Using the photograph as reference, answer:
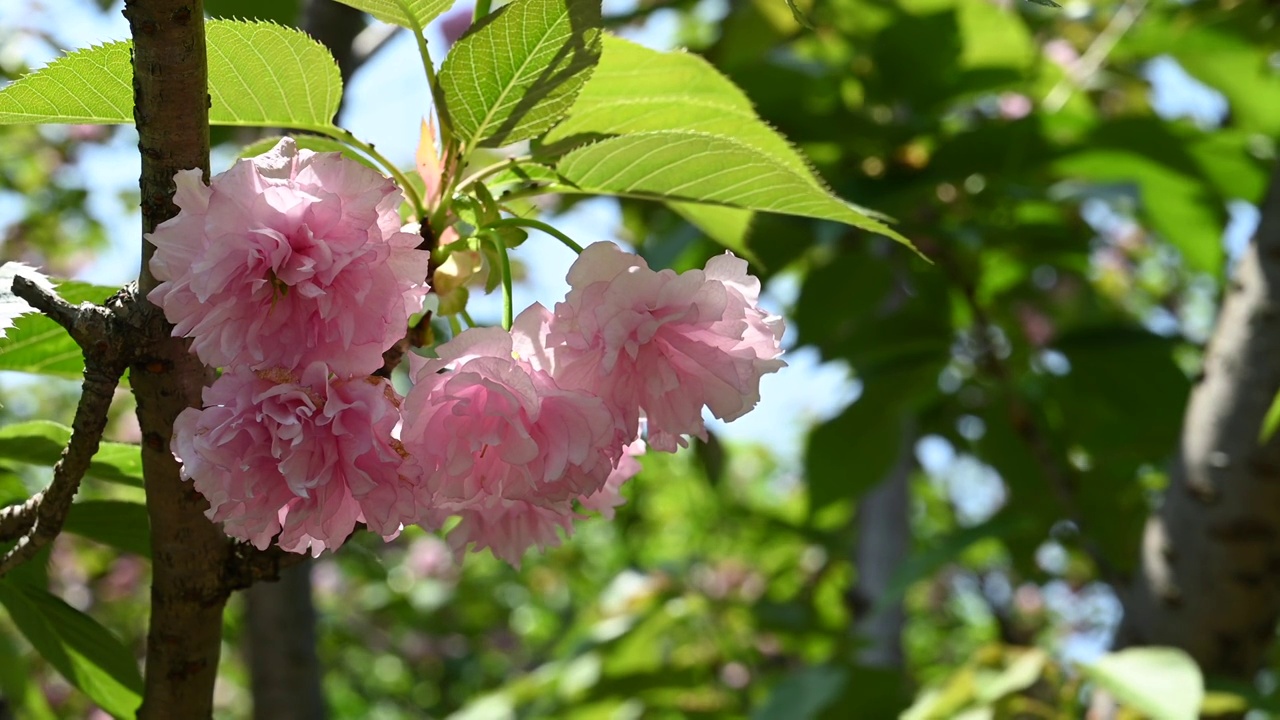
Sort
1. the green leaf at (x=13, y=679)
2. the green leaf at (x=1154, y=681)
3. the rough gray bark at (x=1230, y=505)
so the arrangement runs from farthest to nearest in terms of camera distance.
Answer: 1. the rough gray bark at (x=1230, y=505)
2. the green leaf at (x=13, y=679)
3. the green leaf at (x=1154, y=681)

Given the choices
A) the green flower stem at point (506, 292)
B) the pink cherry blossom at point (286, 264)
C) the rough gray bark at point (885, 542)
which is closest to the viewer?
the pink cherry blossom at point (286, 264)

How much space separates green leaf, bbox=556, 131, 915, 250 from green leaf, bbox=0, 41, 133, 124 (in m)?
0.24

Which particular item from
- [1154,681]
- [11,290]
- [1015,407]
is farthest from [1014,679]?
[11,290]

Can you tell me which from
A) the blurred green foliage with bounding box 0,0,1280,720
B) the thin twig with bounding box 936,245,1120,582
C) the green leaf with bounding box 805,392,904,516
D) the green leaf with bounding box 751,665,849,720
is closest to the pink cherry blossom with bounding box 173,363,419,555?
the blurred green foliage with bounding box 0,0,1280,720

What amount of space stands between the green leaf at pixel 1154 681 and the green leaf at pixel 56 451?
95 cm

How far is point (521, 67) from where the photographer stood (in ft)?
2.06

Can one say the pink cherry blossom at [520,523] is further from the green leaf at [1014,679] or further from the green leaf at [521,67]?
the green leaf at [1014,679]

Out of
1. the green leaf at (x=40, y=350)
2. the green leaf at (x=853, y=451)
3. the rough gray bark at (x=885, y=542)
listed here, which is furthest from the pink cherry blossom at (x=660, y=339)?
the rough gray bark at (x=885, y=542)

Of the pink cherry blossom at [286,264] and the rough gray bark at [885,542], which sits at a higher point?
the rough gray bark at [885,542]

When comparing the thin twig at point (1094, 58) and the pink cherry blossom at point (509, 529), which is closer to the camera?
the pink cherry blossom at point (509, 529)

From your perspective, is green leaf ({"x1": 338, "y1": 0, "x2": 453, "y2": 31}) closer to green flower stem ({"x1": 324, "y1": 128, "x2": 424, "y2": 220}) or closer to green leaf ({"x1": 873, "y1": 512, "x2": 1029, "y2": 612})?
green flower stem ({"x1": 324, "y1": 128, "x2": 424, "y2": 220})

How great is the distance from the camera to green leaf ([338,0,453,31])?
64 cm

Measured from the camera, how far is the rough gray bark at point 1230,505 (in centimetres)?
140

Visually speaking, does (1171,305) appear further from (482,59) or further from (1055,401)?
(482,59)
